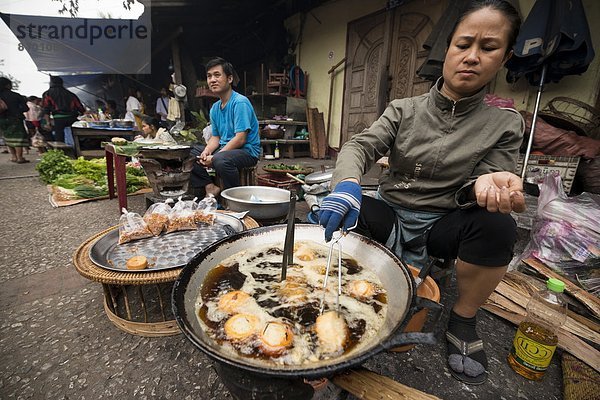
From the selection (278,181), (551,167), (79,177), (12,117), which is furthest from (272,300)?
(12,117)

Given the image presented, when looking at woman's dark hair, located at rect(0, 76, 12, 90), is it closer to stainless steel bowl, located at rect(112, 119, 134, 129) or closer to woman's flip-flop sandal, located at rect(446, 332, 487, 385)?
stainless steel bowl, located at rect(112, 119, 134, 129)

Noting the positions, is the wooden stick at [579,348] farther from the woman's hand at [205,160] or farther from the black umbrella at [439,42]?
the woman's hand at [205,160]

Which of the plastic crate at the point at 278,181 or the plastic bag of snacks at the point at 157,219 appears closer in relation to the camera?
the plastic bag of snacks at the point at 157,219

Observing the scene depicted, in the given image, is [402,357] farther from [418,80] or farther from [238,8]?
[238,8]

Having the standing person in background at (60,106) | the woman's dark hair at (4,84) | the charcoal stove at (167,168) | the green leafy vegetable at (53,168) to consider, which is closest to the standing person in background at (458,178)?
the charcoal stove at (167,168)

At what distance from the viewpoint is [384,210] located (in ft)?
6.34

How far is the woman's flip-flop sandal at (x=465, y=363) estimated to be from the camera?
1.51m

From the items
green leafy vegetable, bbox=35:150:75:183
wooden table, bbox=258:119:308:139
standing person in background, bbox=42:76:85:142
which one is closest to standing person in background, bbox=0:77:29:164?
standing person in background, bbox=42:76:85:142

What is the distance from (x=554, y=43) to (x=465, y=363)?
3.77 metres

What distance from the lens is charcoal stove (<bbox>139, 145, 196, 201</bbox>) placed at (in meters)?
3.20

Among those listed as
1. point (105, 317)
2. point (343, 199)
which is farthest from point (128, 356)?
point (343, 199)

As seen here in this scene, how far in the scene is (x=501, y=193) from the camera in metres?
1.28

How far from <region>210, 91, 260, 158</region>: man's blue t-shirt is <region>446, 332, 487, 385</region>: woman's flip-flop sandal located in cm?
334

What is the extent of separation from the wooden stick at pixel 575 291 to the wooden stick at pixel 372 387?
1.97 metres
